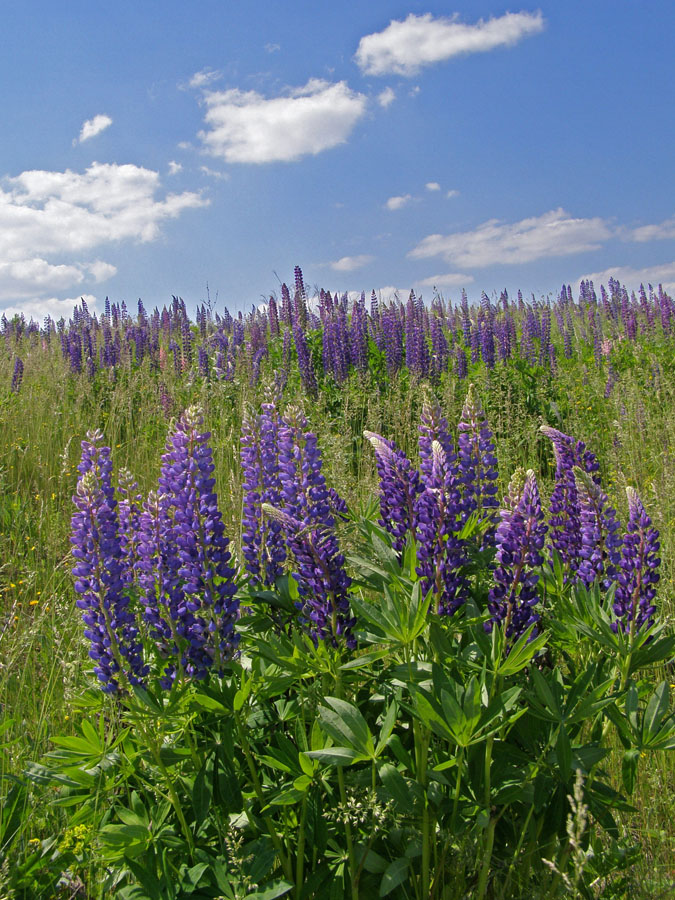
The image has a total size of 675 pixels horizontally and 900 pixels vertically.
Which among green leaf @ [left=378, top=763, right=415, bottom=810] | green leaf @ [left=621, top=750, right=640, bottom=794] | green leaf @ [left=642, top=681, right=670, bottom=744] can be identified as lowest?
green leaf @ [left=621, top=750, right=640, bottom=794]

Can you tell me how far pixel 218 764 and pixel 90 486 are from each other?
2.66 ft

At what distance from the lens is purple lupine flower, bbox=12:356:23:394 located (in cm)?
883

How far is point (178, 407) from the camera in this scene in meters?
7.44

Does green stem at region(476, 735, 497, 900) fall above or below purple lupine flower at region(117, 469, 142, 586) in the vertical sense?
below

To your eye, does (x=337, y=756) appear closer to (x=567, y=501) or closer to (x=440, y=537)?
(x=440, y=537)

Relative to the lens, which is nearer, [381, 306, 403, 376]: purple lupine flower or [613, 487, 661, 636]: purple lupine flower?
[613, 487, 661, 636]: purple lupine flower

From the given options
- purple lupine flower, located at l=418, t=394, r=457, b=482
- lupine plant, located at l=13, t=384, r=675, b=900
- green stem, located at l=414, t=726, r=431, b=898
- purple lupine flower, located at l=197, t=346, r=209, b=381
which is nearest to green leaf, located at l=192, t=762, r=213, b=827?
lupine plant, located at l=13, t=384, r=675, b=900

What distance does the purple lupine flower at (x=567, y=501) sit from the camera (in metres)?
2.14

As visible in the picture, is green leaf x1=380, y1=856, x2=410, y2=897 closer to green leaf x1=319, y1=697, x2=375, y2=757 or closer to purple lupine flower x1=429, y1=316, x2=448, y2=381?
green leaf x1=319, y1=697, x2=375, y2=757

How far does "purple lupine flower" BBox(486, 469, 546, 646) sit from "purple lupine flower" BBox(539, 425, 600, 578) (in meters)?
0.48

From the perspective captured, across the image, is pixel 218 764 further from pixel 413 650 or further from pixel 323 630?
pixel 413 650

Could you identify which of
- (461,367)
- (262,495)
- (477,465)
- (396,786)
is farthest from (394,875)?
(461,367)

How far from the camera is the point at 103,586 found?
1.80 meters

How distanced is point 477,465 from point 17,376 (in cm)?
841
